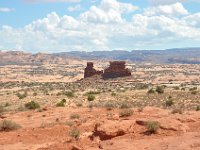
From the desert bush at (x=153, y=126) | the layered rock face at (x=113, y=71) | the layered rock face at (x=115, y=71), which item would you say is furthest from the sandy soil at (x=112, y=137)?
the layered rock face at (x=115, y=71)

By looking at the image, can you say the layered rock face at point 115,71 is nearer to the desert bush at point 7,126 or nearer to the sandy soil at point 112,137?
the desert bush at point 7,126

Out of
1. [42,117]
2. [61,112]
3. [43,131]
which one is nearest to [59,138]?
[43,131]

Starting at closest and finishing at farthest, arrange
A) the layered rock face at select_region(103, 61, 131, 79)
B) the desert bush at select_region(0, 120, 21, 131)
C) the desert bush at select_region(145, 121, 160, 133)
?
the desert bush at select_region(145, 121, 160, 133), the desert bush at select_region(0, 120, 21, 131), the layered rock face at select_region(103, 61, 131, 79)

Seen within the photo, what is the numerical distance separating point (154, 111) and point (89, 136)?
11.6m

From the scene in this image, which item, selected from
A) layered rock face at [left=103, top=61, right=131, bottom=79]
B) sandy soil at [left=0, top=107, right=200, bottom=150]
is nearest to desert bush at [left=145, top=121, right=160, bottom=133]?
sandy soil at [left=0, top=107, right=200, bottom=150]

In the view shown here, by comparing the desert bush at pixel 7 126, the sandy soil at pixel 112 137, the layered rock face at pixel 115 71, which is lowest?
the layered rock face at pixel 115 71

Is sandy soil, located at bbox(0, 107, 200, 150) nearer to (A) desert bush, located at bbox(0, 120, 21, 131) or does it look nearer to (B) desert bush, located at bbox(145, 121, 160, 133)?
(B) desert bush, located at bbox(145, 121, 160, 133)

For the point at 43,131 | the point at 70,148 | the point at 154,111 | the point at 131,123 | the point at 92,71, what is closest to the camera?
the point at 70,148

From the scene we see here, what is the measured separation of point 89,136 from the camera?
771 inches

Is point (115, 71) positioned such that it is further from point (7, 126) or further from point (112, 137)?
point (112, 137)

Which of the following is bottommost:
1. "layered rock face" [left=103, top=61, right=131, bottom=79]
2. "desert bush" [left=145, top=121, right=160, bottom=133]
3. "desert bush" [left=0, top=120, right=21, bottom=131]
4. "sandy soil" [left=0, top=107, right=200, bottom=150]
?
"layered rock face" [left=103, top=61, right=131, bottom=79]

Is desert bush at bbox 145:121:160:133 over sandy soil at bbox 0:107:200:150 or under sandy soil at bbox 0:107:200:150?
over

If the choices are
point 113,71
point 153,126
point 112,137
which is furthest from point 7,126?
point 113,71

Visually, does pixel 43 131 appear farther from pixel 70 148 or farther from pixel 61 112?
pixel 61 112
